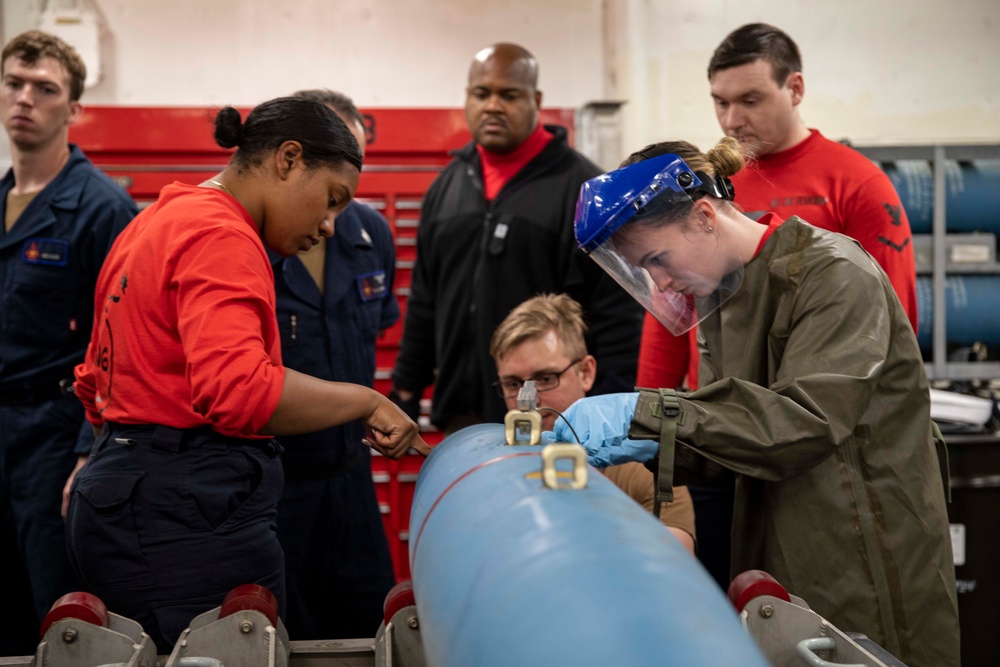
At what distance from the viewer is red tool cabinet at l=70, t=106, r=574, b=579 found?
3623 millimetres

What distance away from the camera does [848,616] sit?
1.36m

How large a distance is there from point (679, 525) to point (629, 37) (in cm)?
302

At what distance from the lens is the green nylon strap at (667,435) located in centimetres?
126

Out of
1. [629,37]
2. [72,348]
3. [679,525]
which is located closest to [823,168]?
[679,525]

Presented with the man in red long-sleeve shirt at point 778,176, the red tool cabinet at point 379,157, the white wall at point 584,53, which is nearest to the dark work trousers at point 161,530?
the man in red long-sleeve shirt at point 778,176

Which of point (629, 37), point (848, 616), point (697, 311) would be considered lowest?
point (848, 616)

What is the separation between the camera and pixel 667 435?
1260 mm

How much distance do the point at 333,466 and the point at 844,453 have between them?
1.23 metres

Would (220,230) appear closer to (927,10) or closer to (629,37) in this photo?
(629,37)

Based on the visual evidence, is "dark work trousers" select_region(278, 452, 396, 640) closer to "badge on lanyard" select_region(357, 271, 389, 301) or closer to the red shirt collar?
"badge on lanyard" select_region(357, 271, 389, 301)

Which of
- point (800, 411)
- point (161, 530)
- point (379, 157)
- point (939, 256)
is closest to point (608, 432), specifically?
point (800, 411)

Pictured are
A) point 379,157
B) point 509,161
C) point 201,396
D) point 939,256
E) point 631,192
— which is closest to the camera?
point 201,396

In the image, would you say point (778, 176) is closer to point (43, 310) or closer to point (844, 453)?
point (844, 453)

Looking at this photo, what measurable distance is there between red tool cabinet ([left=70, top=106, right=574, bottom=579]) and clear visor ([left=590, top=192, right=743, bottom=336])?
2.32 m
